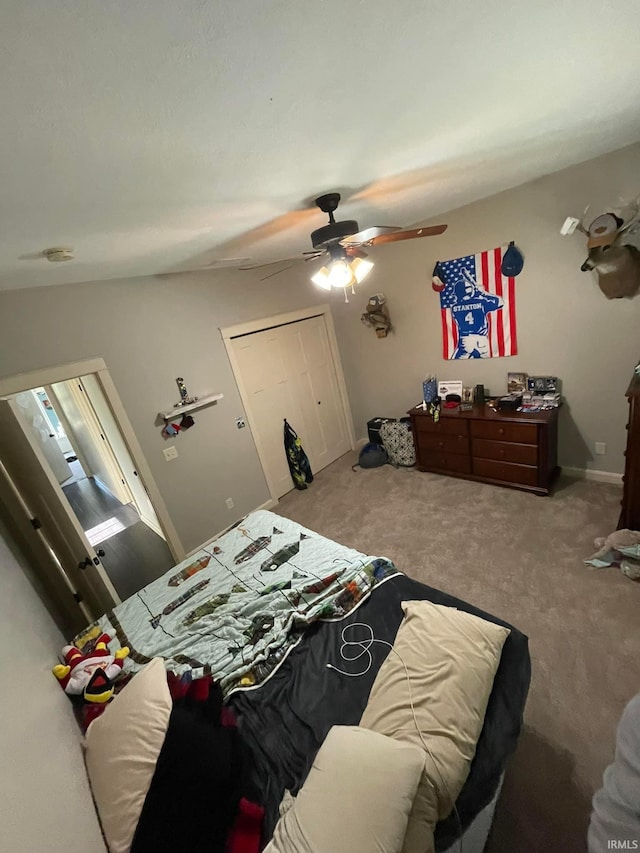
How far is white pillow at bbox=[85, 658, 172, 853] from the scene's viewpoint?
1.11 m

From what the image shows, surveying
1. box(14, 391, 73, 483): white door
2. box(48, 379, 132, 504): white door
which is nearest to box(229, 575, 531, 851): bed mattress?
box(48, 379, 132, 504): white door

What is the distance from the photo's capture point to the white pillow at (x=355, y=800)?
963mm

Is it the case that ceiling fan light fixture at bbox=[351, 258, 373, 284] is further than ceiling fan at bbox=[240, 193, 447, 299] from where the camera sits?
Yes

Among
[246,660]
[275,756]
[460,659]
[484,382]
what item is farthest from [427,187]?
[275,756]

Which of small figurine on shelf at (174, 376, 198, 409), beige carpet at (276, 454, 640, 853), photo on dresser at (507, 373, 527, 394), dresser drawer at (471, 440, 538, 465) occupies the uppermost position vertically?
small figurine on shelf at (174, 376, 198, 409)

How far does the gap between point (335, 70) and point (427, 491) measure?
3.31 metres

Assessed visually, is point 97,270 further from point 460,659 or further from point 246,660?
point 460,659

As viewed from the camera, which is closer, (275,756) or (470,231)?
(275,756)

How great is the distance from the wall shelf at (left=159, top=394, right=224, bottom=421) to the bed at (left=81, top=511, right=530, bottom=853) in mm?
1212

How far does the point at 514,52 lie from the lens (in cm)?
91

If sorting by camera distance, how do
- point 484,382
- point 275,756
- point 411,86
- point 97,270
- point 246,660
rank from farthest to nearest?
point 484,382 < point 97,270 < point 246,660 < point 275,756 < point 411,86

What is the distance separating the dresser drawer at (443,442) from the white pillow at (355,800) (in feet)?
9.03

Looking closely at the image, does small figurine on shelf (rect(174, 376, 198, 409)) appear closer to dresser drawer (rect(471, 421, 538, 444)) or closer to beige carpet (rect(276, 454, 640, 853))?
beige carpet (rect(276, 454, 640, 853))

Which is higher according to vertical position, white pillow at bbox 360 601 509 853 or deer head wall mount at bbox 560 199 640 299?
deer head wall mount at bbox 560 199 640 299
